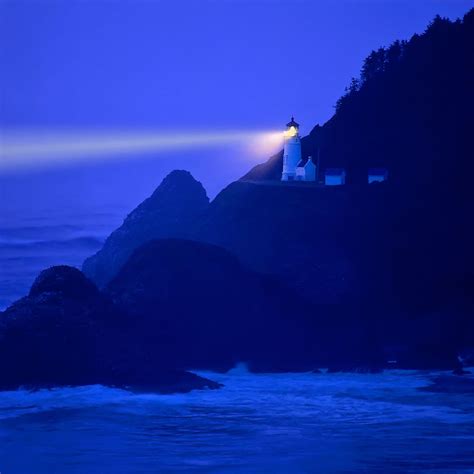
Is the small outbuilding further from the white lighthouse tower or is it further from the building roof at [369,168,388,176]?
the white lighthouse tower

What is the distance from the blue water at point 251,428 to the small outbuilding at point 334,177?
7.79m

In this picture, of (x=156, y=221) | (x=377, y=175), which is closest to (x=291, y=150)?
(x=377, y=175)

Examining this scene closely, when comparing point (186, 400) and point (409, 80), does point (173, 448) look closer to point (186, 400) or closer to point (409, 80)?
point (186, 400)

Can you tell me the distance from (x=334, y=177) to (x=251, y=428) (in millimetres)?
12692

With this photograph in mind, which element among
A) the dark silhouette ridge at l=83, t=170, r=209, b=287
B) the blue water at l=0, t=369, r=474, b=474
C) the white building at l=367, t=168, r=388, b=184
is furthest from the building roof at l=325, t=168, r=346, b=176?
the blue water at l=0, t=369, r=474, b=474

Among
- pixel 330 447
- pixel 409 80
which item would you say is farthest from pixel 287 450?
pixel 409 80

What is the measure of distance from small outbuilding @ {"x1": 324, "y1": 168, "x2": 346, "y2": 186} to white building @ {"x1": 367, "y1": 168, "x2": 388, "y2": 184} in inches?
31.0

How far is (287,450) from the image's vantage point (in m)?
26.5

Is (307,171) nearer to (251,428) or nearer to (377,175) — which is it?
(377,175)

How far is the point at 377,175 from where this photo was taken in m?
39.5

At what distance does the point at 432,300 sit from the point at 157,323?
25.1 ft

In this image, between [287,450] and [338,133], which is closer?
[287,450]

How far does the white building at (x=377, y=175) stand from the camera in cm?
3941

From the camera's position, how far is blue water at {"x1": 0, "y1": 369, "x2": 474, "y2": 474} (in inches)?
1006
